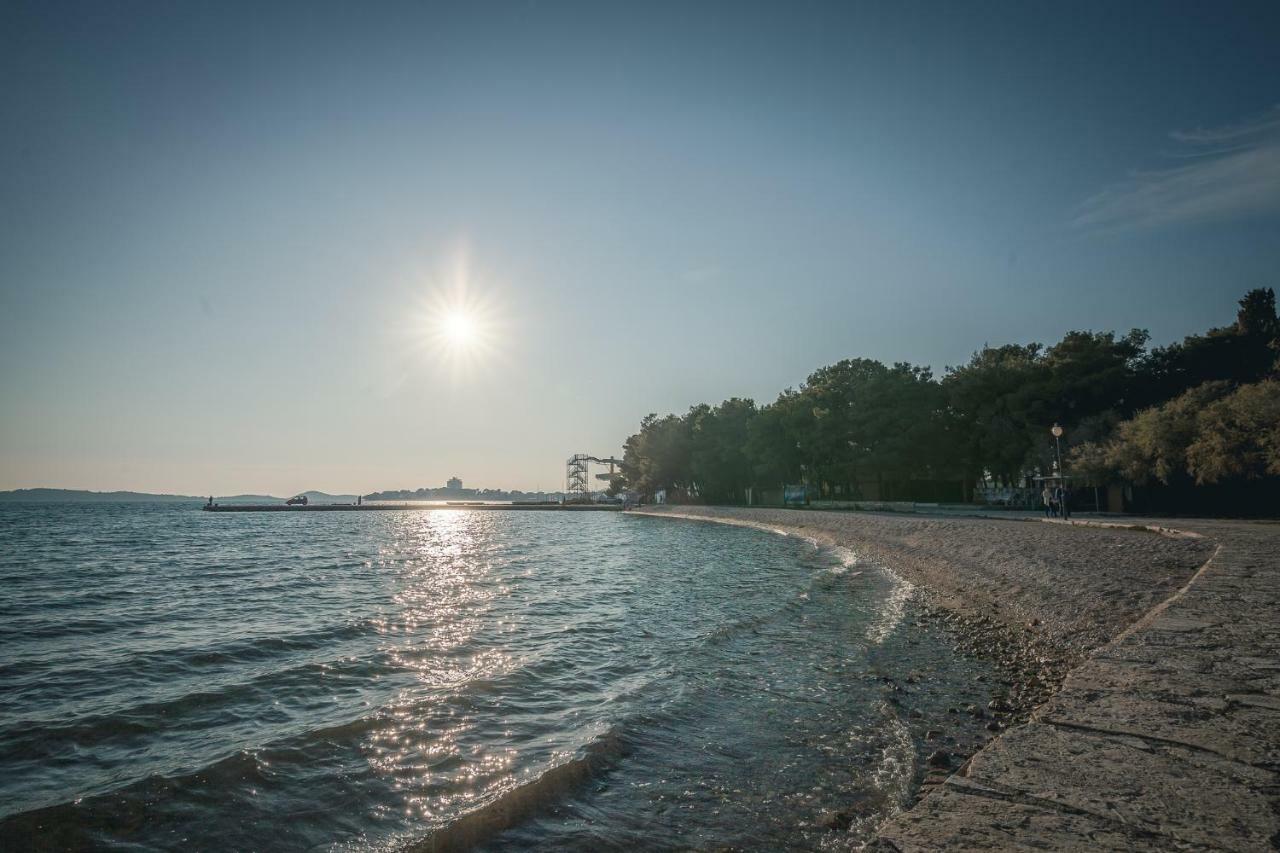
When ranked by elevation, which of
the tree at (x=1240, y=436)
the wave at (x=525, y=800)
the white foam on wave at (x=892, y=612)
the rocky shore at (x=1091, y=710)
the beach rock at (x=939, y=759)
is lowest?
the white foam on wave at (x=892, y=612)

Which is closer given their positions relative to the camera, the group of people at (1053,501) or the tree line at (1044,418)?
the tree line at (1044,418)

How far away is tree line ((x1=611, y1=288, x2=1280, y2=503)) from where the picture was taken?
91.0ft

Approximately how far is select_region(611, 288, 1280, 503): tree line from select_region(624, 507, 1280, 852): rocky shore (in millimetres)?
14368

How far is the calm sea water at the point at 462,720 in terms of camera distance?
5.41m

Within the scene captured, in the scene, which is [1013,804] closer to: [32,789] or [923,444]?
[32,789]

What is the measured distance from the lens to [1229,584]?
32.9ft

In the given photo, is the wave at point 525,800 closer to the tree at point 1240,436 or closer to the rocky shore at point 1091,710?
the rocky shore at point 1091,710

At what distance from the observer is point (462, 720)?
312 inches

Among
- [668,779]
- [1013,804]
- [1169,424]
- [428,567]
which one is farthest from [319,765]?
[1169,424]

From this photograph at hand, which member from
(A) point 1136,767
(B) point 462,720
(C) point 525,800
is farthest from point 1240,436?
(C) point 525,800

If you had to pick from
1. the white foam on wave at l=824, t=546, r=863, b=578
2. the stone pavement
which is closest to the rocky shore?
the stone pavement

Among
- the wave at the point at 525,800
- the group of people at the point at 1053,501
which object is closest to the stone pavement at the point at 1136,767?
the wave at the point at 525,800

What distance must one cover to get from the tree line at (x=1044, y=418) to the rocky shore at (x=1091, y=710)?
47.1 ft

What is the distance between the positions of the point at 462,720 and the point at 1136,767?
268 inches
